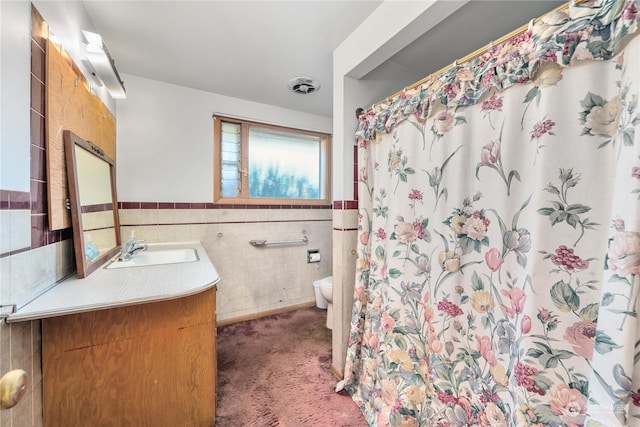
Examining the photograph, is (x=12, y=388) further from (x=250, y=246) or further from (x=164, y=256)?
(x=250, y=246)

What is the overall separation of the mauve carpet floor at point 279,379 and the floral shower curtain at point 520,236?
265 mm

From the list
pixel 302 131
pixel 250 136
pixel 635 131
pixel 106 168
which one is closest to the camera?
pixel 635 131

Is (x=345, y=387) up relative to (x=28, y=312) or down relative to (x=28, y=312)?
down

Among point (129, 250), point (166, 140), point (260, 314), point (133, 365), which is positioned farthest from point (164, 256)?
point (260, 314)

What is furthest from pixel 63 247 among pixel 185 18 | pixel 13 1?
pixel 185 18

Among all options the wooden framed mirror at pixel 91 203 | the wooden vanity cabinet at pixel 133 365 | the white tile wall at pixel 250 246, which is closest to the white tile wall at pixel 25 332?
the wooden vanity cabinet at pixel 133 365

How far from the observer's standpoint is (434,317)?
1.08m

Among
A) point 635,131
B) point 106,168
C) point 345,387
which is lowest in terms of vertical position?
point 345,387

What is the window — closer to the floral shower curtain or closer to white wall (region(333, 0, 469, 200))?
white wall (region(333, 0, 469, 200))

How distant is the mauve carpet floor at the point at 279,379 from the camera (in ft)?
4.31

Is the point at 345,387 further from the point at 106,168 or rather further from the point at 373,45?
the point at 106,168

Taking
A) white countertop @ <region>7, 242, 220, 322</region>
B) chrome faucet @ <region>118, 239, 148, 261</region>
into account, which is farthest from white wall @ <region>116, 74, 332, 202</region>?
white countertop @ <region>7, 242, 220, 322</region>

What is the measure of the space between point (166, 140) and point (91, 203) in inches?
36.3

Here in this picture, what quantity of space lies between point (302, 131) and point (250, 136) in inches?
23.0
